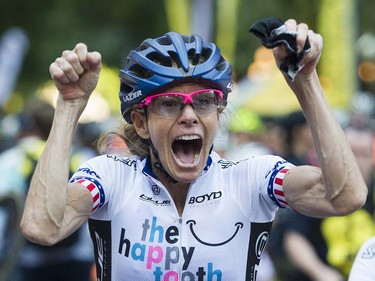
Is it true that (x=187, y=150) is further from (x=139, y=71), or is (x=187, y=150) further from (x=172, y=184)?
(x=139, y=71)

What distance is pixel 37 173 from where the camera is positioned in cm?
458

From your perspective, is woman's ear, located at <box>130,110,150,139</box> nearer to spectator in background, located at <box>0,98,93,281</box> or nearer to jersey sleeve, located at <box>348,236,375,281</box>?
jersey sleeve, located at <box>348,236,375,281</box>

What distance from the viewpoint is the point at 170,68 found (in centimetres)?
480

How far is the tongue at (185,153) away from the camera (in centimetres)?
484

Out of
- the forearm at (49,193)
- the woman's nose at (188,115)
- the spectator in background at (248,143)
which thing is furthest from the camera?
the spectator in background at (248,143)

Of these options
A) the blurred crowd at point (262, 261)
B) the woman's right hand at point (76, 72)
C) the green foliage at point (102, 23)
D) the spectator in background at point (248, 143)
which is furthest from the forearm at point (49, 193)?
the green foliage at point (102, 23)

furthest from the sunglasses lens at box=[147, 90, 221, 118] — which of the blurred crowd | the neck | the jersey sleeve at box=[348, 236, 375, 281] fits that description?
the blurred crowd

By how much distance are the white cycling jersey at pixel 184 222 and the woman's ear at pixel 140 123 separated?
178 mm

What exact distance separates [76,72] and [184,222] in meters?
0.82

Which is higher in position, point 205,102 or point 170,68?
point 170,68

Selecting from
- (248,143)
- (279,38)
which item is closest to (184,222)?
(279,38)

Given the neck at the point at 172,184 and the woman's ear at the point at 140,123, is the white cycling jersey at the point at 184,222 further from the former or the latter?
the woman's ear at the point at 140,123

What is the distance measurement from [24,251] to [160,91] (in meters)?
5.04

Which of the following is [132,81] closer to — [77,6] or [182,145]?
[182,145]
